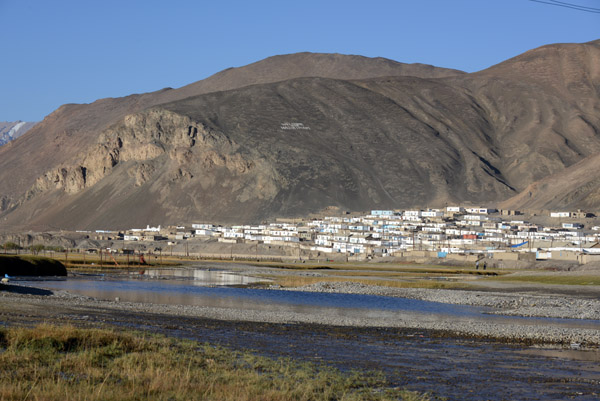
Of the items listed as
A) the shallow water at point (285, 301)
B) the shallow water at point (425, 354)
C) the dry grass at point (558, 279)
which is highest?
the shallow water at point (425, 354)

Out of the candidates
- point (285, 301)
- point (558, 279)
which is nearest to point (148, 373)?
point (285, 301)

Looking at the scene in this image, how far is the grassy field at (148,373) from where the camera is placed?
17219 mm

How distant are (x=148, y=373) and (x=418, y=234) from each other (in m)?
146

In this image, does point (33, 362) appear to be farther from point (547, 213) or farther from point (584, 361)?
point (547, 213)

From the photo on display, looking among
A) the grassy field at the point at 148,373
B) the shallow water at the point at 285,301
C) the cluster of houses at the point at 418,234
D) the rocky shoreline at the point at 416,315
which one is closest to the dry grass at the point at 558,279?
the rocky shoreline at the point at 416,315

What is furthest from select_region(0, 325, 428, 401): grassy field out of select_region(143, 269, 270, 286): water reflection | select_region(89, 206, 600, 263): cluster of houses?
select_region(89, 206, 600, 263): cluster of houses

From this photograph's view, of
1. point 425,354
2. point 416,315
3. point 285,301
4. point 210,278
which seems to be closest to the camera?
point 425,354

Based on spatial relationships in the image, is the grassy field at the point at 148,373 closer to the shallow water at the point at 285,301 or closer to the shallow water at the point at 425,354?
the shallow water at the point at 425,354

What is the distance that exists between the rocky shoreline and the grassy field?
787 cm

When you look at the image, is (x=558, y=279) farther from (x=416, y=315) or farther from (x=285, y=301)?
(x=416, y=315)

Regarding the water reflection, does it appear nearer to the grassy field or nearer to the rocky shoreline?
the rocky shoreline

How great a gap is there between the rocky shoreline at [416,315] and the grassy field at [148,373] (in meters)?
7.87

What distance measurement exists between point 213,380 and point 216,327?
1371cm

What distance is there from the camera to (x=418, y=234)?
162 metres
